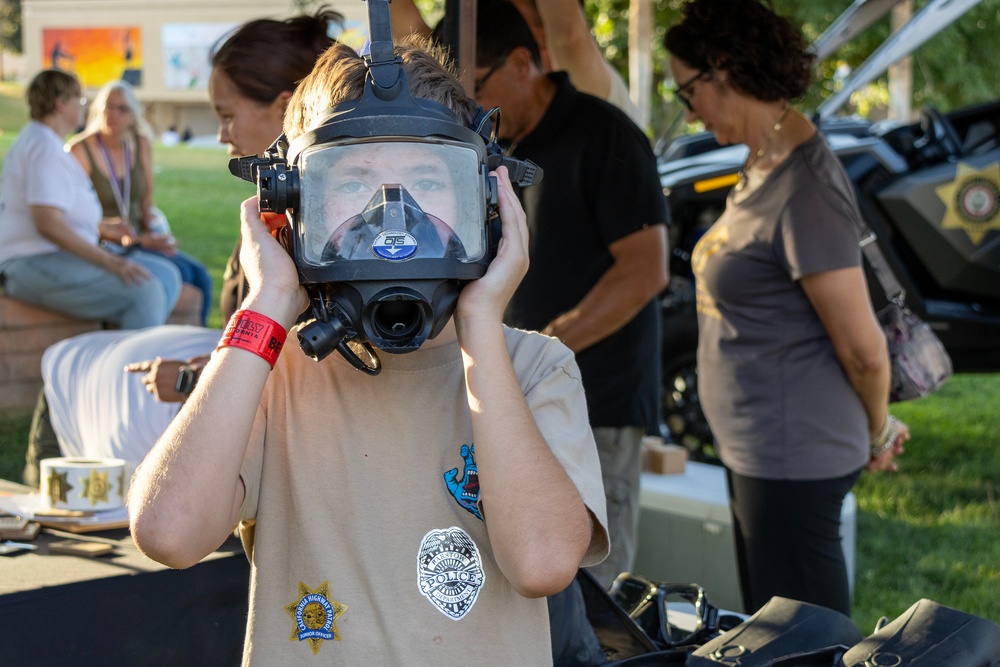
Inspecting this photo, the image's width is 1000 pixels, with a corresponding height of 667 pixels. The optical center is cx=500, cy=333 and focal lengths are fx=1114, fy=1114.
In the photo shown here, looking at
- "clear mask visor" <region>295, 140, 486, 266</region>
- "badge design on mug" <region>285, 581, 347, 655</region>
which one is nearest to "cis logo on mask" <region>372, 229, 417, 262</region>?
"clear mask visor" <region>295, 140, 486, 266</region>

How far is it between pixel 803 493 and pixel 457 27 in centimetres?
139

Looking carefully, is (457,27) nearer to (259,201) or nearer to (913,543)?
(259,201)

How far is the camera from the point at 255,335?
4.99 feet

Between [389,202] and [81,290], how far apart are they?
16.7 ft

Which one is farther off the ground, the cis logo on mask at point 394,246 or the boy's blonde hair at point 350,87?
the boy's blonde hair at point 350,87

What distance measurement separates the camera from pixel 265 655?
152 cm

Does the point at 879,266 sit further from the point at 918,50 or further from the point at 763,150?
the point at 918,50

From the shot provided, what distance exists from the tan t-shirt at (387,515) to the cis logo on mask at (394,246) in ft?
0.75

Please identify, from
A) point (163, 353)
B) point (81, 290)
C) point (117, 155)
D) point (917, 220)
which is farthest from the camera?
A: point (117, 155)

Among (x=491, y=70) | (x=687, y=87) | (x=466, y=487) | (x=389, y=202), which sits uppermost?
(x=491, y=70)

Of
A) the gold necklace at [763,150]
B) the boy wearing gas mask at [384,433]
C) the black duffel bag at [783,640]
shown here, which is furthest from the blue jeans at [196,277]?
the boy wearing gas mask at [384,433]

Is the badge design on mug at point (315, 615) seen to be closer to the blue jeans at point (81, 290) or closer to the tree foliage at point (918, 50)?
the blue jeans at point (81, 290)

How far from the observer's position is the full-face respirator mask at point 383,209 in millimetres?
1430

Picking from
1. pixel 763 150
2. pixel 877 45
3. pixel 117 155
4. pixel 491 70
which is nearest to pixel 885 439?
pixel 763 150
